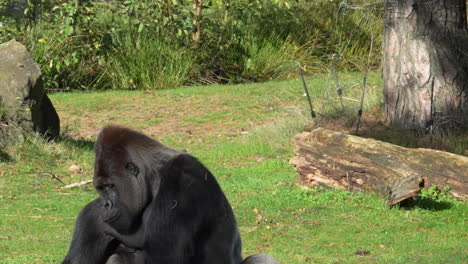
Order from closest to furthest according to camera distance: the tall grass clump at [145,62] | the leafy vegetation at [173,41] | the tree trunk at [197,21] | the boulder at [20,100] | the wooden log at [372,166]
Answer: the wooden log at [372,166], the boulder at [20,100], the leafy vegetation at [173,41], the tall grass clump at [145,62], the tree trunk at [197,21]

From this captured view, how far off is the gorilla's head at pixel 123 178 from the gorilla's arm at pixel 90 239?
176 mm

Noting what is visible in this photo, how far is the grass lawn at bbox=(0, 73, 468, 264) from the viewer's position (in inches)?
276

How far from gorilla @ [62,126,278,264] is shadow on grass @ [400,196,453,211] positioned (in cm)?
402

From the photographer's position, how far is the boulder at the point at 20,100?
10133 mm

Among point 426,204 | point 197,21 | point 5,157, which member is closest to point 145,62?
point 197,21

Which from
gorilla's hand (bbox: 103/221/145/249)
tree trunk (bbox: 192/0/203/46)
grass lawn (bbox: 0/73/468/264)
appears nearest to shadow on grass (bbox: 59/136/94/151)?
grass lawn (bbox: 0/73/468/264)

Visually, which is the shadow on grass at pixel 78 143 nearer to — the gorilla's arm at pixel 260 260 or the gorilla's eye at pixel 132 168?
the gorilla's arm at pixel 260 260

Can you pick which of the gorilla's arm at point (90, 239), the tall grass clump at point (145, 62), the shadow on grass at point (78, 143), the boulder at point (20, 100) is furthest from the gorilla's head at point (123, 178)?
the tall grass clump at point (145, 62)

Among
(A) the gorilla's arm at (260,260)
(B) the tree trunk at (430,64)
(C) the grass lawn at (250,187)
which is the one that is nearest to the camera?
(A) the gorilla's arm at (260,260)

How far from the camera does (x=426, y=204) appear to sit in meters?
8.08

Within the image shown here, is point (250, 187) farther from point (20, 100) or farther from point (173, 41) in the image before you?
point (173, 41)

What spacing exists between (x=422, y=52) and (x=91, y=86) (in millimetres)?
7998

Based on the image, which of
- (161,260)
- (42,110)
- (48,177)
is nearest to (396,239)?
(161,260)

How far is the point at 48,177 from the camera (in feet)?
31.6
